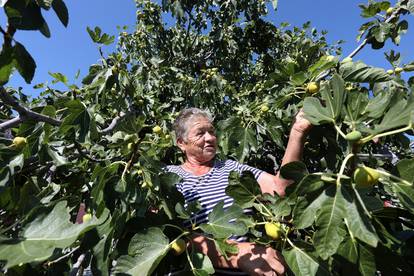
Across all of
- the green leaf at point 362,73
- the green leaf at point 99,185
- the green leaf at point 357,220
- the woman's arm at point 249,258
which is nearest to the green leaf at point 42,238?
the green leaf at point 99,185

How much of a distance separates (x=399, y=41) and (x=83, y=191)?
95.4 inches

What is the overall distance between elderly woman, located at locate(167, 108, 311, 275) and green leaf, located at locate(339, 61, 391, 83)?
306 mm

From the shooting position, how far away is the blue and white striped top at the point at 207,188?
1.84 m

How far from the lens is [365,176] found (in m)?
0.95

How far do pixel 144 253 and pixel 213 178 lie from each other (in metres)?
0.86

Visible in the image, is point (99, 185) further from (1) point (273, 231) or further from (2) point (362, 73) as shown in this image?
(2) point (362, 73)

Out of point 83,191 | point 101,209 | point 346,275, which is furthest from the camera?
point 83,191

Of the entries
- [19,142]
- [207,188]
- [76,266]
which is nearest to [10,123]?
[19,142]

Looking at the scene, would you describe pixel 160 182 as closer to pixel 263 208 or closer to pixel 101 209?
pixel 101 209

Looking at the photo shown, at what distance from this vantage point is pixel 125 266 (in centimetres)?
124

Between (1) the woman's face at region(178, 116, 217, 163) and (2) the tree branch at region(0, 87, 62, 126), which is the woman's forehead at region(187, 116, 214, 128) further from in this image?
(2) the tree branch at region(0, 87, 62, 126)

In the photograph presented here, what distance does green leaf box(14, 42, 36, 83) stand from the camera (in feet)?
3.81

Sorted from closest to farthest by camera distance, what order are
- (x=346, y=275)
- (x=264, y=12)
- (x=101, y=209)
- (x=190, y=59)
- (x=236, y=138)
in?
1. (x=346, y=275)
2. (x=101, y=209)
3. (x=236, y=138)
4. (x=190, y=59)
5. (x=264, y=12)

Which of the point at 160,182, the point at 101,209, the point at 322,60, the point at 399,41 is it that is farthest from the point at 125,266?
the point at 399,41
